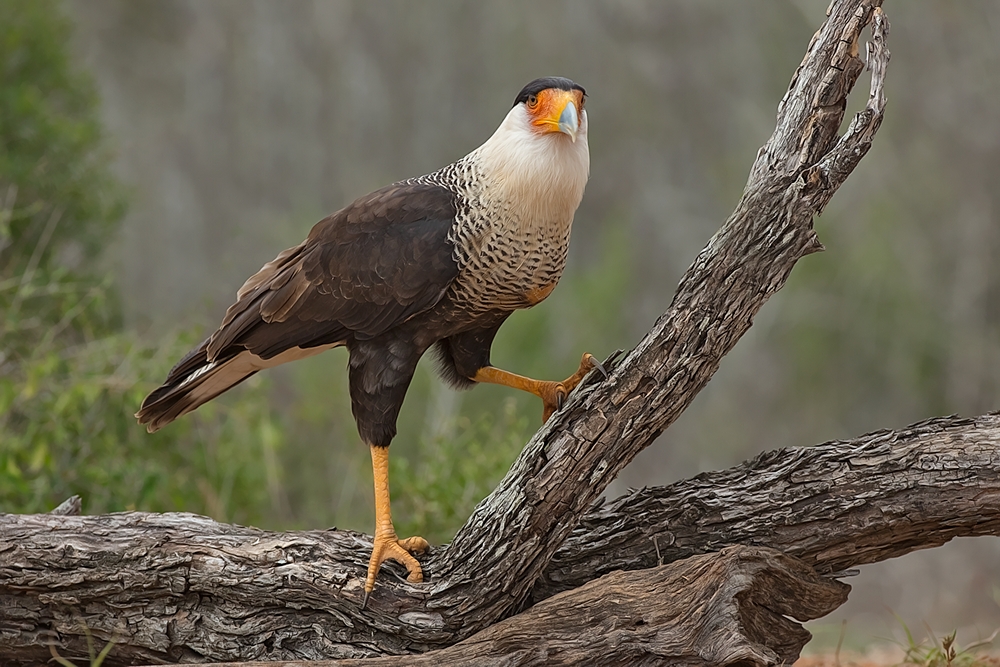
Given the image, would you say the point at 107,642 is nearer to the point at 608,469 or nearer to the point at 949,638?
the point at 608,469

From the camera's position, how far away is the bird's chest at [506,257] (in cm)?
229

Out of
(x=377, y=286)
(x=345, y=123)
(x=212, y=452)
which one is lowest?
(x=377, y=286)

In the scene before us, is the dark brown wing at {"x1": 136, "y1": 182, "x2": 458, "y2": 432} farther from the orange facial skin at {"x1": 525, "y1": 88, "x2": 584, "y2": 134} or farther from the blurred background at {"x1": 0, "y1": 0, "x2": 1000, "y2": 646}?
the blurred background at {"x1": 0, "y1": 0, "x2": 1000, "y2": 646}

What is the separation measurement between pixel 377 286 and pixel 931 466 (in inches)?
55.5

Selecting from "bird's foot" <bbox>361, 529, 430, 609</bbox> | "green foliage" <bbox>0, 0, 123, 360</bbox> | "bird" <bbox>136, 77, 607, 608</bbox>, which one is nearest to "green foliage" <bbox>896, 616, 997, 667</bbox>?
"bird" <bbox>136, 77, 607, 608</bbox>

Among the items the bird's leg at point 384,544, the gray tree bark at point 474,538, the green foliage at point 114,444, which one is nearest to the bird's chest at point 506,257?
the gray tree bark at point 474,538

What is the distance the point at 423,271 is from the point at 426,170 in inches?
251

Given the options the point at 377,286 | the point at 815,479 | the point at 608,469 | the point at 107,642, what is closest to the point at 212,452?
the point at 107,642

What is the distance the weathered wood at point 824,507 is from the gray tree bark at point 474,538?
18 cm

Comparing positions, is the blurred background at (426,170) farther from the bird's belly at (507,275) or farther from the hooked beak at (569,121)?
the hooked beak at (569,121)

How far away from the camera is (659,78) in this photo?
8.02 m

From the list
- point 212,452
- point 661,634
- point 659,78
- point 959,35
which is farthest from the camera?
point 659,78

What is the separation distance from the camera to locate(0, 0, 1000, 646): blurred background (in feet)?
13.1

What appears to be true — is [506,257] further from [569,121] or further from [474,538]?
[474,538]
